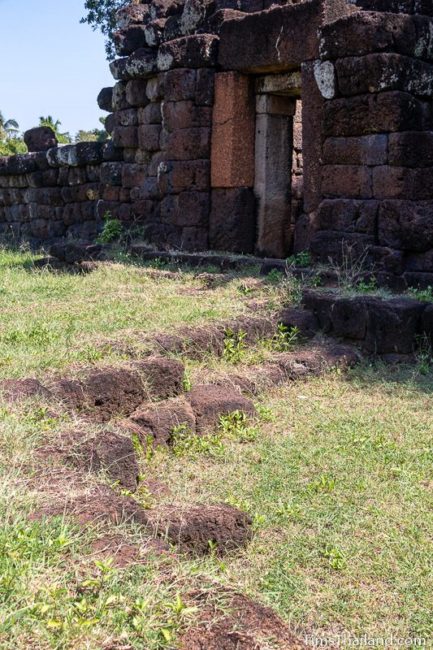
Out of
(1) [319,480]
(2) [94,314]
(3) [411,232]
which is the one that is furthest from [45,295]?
(1) [319,480]

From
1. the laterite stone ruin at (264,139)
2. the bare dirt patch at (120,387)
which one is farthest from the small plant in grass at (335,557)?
the laterite stone ruin at (264,139)

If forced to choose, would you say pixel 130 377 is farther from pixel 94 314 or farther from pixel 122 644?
pixel 122 644

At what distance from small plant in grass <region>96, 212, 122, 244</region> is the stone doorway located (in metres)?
2.47

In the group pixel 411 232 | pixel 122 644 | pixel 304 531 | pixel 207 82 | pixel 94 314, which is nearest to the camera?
pixel 122 644

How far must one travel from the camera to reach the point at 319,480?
4.74 meters

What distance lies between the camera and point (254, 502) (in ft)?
14.7

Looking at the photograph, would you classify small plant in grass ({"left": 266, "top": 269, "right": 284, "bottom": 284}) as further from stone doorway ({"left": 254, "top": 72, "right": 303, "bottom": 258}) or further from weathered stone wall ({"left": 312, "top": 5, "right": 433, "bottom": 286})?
stone doorway ({"left": 254, "top": 72, "right": 303, "bottom": 258})

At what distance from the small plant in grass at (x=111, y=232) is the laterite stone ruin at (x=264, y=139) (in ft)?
0.72

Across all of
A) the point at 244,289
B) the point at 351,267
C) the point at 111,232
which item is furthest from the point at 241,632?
the point at 111,232

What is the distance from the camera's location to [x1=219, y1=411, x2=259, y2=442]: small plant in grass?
550 centimetres

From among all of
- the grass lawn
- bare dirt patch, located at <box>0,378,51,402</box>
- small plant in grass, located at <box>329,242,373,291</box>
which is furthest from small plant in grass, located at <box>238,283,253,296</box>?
bare dirt patch, located at <box>0,378,51,402</box>

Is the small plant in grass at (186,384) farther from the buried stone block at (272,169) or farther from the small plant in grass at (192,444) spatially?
the buried stone block at (272,169)

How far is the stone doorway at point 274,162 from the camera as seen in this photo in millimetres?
10172

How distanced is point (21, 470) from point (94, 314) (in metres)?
3.38
